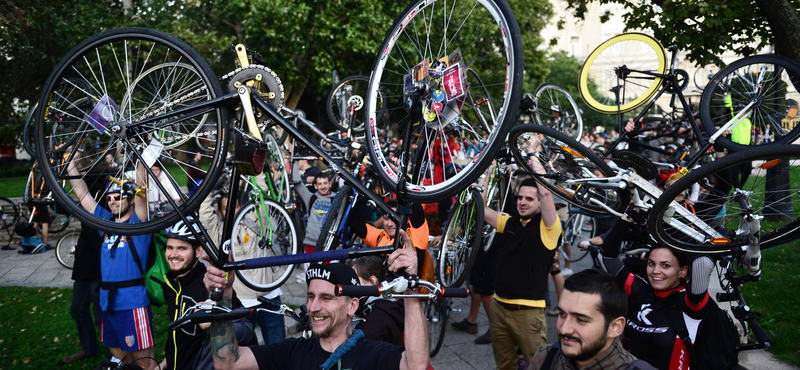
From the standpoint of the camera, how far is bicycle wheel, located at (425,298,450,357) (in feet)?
18.4

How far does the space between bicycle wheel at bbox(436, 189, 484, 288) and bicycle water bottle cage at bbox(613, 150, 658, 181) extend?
4.84 ft

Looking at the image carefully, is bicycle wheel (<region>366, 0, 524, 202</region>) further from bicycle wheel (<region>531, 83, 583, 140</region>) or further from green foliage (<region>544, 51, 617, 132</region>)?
green foliage (<region>544, 51, 617, 132</region>)

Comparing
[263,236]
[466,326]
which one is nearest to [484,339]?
[466,326]

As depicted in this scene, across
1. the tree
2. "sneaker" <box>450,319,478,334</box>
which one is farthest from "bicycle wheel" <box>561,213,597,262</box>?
the tree

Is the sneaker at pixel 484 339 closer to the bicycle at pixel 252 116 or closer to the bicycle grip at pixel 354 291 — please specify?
the bicycle at pixel 252 116

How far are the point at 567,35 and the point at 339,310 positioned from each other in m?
56.3

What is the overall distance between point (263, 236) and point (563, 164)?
11.7ft

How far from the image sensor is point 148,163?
9.39 feet

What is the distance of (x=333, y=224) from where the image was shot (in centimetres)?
520

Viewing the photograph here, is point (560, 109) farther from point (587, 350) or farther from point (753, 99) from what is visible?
point (587, 350)

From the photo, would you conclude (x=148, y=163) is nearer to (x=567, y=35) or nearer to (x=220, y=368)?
(x=220, y=368)

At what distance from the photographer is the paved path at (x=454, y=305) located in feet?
15.8

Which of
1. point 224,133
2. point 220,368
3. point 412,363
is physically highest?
point 224,133

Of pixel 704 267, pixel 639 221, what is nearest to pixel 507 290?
pixel 639 221
